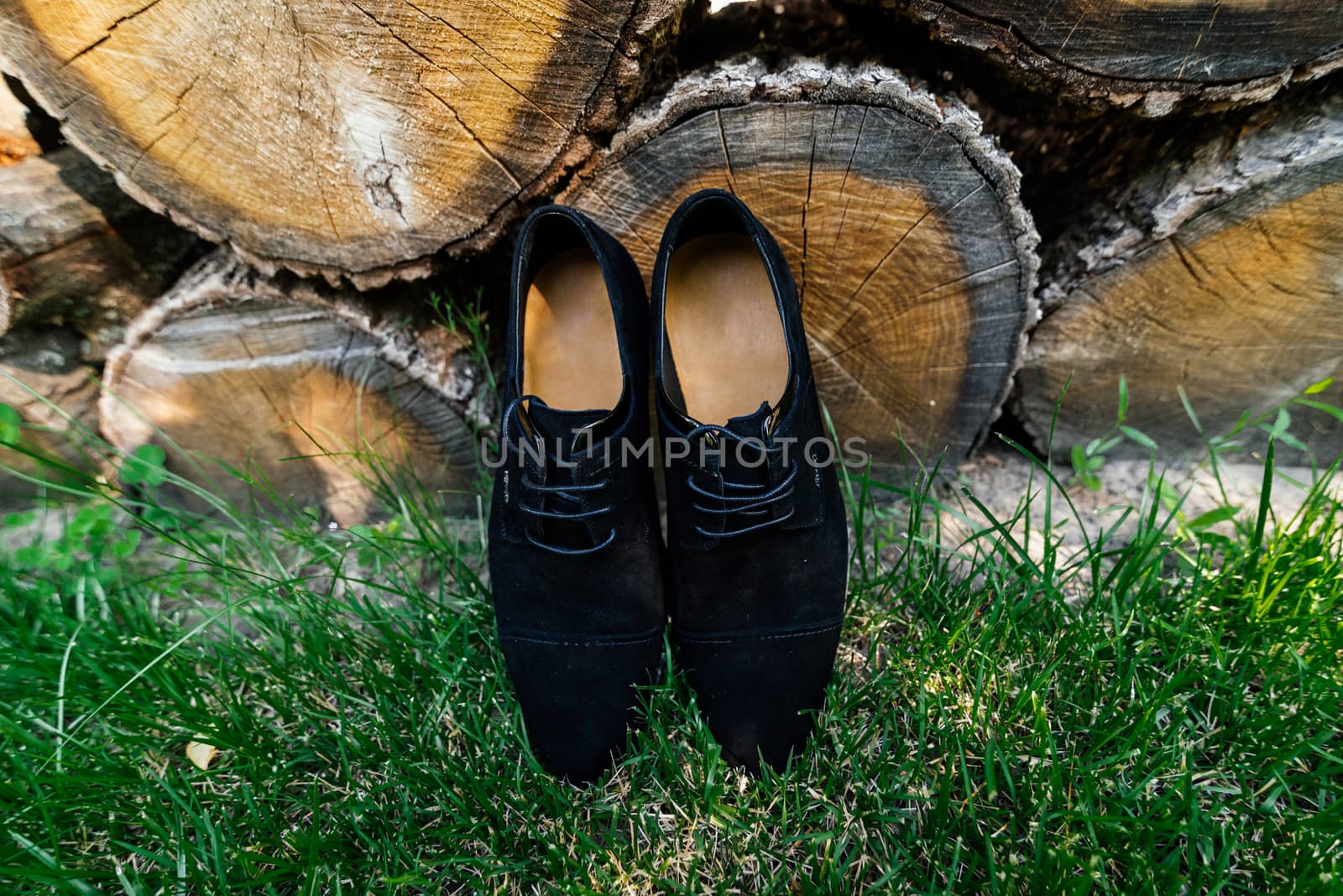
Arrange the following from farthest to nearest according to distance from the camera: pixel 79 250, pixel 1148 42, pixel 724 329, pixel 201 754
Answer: pixel 79 250
pixel 724 329
pixel 201 754
pixel 1148 42

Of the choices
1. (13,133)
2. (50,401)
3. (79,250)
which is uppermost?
(13,133)

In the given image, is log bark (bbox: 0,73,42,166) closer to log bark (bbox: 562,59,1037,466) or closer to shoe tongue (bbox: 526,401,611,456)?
log bark (bbox: 562,59,1037,466)

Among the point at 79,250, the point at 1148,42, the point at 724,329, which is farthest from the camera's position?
the point at 79,250

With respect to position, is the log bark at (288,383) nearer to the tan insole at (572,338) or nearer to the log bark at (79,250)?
the log bark at (79,250)

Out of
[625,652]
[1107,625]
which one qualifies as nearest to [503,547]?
[625,652]

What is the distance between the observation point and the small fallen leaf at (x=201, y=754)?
129cm

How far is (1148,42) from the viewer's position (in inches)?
45.2

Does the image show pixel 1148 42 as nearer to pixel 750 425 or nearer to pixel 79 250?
pixel 750 425

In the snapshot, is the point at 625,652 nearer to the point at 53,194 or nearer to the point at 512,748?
the point at 512,748

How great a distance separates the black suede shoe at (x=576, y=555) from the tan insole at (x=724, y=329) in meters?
0.16

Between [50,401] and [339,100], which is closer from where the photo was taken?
[339,100]

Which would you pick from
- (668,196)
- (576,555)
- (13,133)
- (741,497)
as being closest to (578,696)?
(576,555)

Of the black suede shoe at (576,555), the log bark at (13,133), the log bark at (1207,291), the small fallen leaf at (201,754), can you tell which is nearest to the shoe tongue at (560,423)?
the black suede shoe at (576,555)

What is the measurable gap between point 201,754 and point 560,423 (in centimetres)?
98
